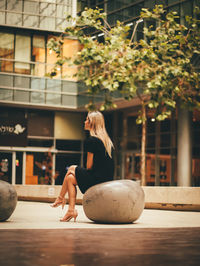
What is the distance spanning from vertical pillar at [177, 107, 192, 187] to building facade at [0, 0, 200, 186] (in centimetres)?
308

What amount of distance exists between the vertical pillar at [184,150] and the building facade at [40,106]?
3.08 meters

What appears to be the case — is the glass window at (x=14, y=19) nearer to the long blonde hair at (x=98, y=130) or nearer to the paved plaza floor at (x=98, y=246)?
the long blonde hair at (x=98, y=130)

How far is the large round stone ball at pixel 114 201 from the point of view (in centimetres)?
798

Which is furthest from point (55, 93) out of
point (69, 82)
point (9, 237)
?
point (9, 237)

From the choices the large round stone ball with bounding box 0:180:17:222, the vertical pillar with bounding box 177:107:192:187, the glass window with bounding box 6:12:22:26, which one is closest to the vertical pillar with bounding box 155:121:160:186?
the vertical pillar with bounding box 177:107:192:187

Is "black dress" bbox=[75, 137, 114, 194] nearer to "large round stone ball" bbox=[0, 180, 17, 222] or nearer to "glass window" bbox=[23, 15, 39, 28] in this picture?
"large round stone ball" bbox=[0, 180, 17, 222]

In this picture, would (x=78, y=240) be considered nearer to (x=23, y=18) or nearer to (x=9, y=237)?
(x=9, y=237)

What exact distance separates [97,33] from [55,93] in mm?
4207

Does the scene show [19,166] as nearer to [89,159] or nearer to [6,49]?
[6,49]

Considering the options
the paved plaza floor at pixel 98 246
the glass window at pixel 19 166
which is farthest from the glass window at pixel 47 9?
the paved plaza floor at pixel 98 246

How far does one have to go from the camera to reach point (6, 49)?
97.7 ft

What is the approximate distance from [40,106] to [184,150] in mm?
9541

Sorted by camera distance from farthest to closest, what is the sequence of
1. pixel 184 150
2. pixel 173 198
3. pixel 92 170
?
pixel 184 150 → pixel 173 198 → pixel 92 170

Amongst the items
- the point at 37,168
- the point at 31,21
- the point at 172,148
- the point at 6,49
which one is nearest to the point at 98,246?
the point at 172,148
